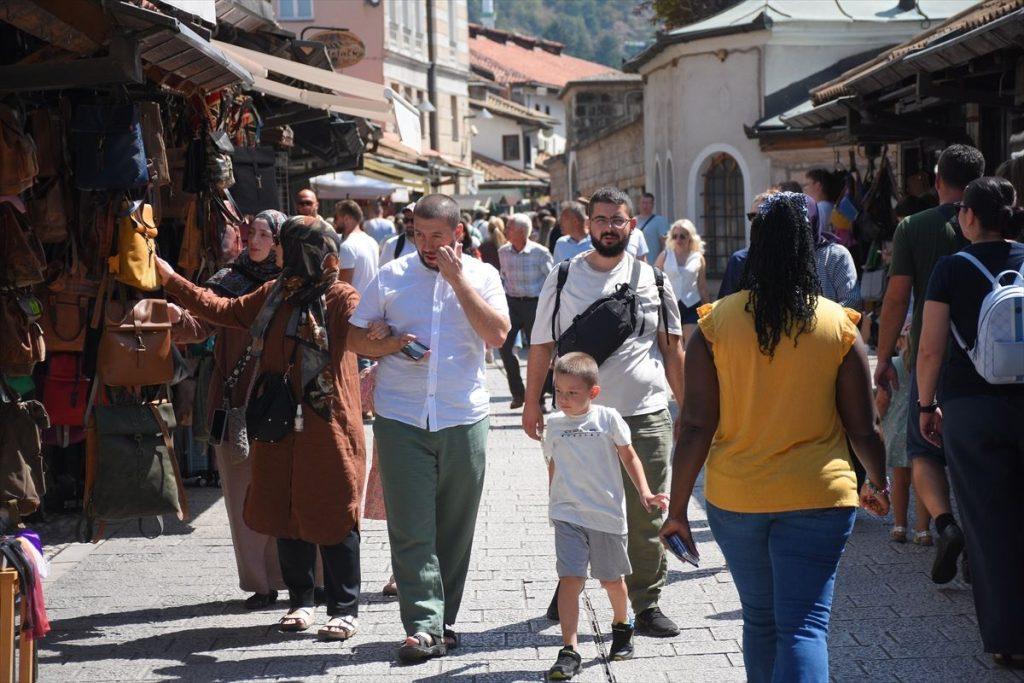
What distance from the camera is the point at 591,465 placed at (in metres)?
5.70

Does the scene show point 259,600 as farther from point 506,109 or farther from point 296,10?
point 506,109

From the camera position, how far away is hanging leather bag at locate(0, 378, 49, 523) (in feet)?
20.0

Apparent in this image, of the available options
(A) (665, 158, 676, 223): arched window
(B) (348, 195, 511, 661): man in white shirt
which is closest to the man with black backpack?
(B) (348, 195, 511, 661): man in white shirt

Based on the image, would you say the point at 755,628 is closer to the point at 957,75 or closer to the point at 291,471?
the point at 291,471

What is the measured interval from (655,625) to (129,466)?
2505mm

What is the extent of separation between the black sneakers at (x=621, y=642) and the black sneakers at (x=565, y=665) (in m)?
0.27

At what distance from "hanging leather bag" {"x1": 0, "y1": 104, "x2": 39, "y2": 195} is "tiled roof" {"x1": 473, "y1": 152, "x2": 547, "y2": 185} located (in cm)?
5971

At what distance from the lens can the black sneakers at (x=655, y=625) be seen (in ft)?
20.3

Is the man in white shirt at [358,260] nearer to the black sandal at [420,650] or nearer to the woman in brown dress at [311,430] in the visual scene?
the woman in brown dress at [311,430]

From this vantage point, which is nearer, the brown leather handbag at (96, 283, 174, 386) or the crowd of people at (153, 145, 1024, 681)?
the crowd of people at (153, 145, 1024, 681)

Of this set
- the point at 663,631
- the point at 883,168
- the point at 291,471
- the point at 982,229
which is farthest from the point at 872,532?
the point at 883,168

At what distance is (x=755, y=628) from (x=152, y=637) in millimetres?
3135

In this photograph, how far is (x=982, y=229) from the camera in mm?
5574

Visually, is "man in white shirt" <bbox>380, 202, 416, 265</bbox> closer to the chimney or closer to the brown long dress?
the brown long dress
